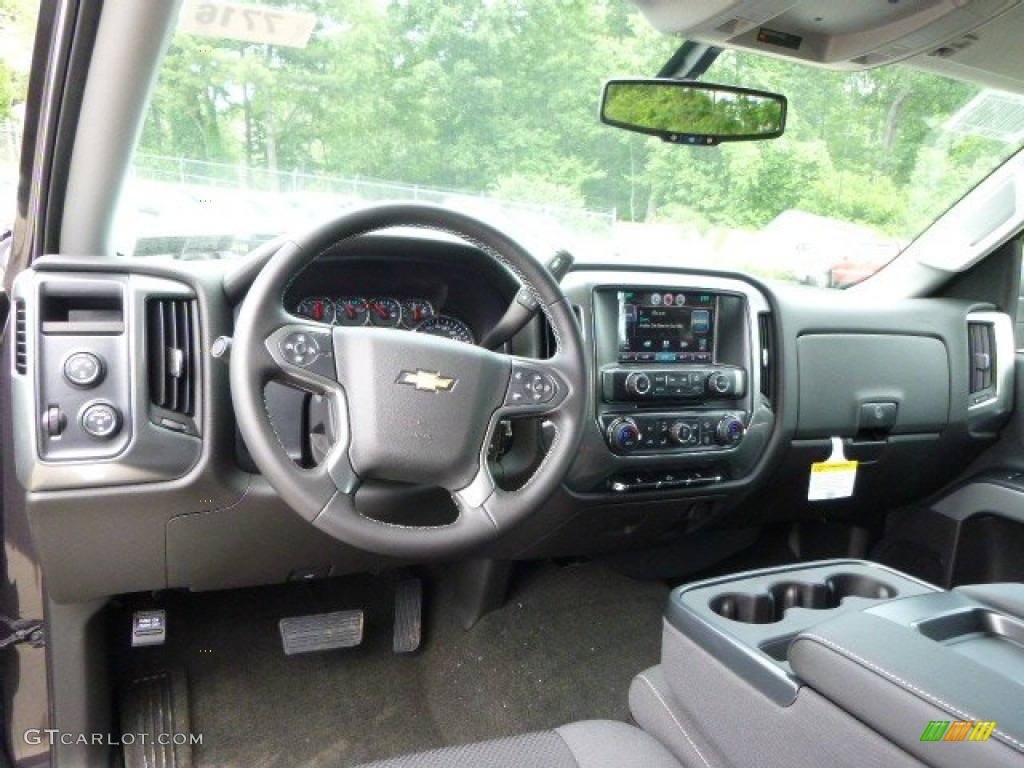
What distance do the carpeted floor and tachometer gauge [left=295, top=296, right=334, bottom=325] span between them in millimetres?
973

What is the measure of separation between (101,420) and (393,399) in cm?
60

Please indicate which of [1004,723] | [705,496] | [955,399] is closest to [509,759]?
[1004,723]

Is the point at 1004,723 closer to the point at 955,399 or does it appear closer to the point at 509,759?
the point at 509,759

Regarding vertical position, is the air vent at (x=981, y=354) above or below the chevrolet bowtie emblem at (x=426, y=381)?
below

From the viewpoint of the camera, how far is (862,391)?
8.57 feet

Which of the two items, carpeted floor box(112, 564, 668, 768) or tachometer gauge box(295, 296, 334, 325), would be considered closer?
tachometer gauge box(295, 296, 334, 325)

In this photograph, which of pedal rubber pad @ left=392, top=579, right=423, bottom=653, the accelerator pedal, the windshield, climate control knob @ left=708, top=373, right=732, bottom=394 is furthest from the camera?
pedal rubber pad @ left=392, top=579, right=423, bottom=653

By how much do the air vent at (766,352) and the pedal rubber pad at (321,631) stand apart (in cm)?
136

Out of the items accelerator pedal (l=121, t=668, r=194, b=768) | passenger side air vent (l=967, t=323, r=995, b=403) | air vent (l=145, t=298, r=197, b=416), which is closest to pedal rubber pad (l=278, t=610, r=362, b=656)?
accelerator pedal (l=121, t=668, r=194, b=768)

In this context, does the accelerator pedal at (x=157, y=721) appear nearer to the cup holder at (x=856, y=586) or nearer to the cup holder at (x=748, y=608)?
the cup holder at (x=748, y=608)

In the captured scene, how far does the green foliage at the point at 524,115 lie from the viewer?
188 cm

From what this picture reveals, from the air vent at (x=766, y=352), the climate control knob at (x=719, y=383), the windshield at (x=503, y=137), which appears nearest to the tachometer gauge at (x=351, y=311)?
the windshield at (x=503, y=137)

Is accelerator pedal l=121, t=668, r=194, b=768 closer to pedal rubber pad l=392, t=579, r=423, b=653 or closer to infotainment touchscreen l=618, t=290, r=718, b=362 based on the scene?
pedal rubber pad l=392, t=579, r=423, b=653

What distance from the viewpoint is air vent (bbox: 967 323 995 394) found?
9.52 feet
